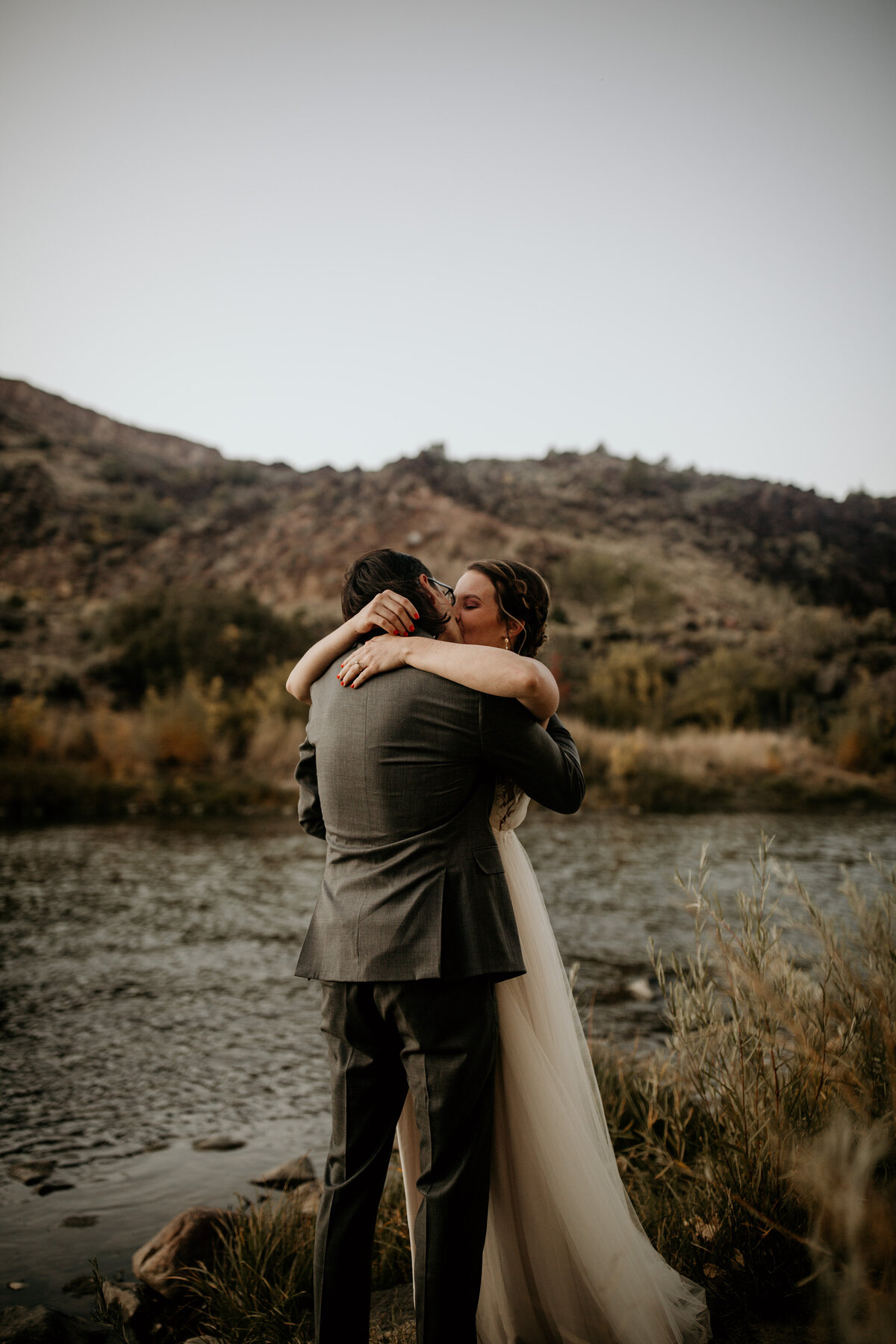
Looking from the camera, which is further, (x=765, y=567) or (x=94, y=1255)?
(x=765, y=567)

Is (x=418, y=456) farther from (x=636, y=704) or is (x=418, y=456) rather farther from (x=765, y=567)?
(x=636, y=704)

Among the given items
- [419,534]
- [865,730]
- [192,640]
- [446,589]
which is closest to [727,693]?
[865,730]

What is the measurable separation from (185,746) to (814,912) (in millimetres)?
16398

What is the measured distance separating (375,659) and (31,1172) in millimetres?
3597

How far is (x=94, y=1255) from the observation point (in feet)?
10.9

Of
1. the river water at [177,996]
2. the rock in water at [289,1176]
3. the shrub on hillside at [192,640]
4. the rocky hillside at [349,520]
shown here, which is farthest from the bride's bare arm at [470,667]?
the rocky hillside at [349,520]

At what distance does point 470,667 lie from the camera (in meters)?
1.85

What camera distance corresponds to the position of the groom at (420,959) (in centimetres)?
187

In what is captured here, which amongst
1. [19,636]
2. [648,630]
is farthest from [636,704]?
[19,636]

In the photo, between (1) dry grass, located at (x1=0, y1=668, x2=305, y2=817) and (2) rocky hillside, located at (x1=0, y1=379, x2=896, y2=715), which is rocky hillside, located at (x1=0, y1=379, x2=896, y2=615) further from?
(1) dry grass, located at (x1=0, y1=668, x2=305, y2=817)

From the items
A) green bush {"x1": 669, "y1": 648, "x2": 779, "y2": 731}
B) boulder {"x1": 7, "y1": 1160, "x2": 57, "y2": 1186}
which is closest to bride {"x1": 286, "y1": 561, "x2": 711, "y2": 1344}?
boulder {"x1": 7, "y1": 1160, "x2": 57, "y2": 1186}

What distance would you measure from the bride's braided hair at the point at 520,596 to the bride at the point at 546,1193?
23cm

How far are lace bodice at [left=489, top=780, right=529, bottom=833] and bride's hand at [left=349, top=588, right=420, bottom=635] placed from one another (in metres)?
0.46

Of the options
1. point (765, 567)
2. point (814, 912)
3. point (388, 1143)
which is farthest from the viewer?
point (765, 567)
